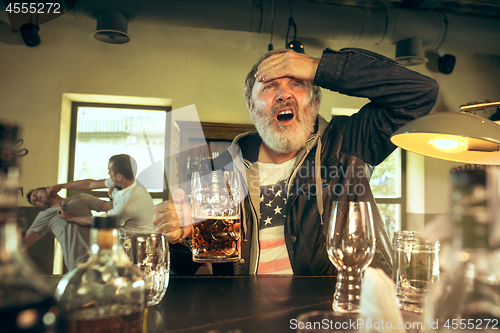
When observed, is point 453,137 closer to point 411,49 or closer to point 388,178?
point 411,49

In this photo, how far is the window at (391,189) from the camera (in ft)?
13.8

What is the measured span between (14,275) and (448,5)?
14.6 feet

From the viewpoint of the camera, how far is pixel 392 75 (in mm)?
→ 1396

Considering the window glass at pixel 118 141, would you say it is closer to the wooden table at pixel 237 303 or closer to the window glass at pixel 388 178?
the window glass at pixel 388 178

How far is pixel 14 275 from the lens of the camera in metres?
0.34

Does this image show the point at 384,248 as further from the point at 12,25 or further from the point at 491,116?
the point at 12,25

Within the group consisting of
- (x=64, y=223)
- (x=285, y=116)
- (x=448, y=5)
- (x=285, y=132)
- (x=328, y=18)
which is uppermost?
(x=448, y=5)

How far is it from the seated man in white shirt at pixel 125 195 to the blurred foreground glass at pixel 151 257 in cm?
244

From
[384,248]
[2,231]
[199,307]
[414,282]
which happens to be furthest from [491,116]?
[2,231]

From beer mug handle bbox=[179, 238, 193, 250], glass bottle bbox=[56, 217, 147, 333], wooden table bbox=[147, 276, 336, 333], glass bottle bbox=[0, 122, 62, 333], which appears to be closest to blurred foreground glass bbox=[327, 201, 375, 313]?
wooden table bbox=[147, 276, 336, 333]

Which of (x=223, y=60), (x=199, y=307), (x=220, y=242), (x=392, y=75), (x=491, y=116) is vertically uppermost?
(x=223, y=60)

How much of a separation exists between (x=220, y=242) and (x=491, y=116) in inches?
165

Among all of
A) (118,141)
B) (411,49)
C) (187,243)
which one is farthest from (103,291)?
(118,141)

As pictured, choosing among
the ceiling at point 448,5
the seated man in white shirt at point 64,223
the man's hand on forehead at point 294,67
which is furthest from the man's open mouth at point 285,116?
the seated man in white shirt at point 64,223
